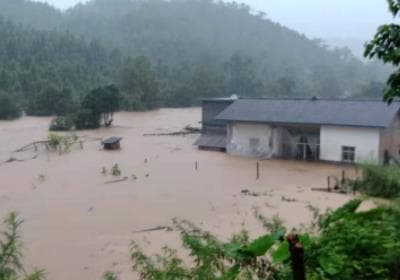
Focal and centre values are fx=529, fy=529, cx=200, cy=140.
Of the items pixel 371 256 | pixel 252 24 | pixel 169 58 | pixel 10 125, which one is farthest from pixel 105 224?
pixel 252 24

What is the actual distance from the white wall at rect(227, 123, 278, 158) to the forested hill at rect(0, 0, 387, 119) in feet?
80.3

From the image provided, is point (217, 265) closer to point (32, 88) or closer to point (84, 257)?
point (84, 257)

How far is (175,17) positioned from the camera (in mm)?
112875

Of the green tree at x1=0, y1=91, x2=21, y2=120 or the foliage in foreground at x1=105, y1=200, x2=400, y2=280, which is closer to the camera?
the foliage in foreground at x1=105, y1=200, x2=400, y2=280

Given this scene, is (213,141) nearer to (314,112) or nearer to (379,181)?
(314,112)

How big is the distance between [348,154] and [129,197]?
10.1m

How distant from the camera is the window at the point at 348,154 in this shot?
72.1 ft

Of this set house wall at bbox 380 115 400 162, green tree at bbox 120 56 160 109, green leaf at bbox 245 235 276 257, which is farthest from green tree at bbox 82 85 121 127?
green leaf at bbox 245 235 276 257

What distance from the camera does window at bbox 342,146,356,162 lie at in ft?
72.1

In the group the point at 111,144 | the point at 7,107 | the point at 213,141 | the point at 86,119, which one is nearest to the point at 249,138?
the point at 213,141

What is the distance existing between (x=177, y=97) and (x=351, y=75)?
41.9m

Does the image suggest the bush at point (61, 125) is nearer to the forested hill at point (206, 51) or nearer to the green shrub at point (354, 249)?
the forested hill at point (206, 51)

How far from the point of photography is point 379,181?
15.8 metres

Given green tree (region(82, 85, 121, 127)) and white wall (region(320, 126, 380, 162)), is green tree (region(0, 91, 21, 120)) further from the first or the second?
white wall (region(320, 126, 380, 162))
